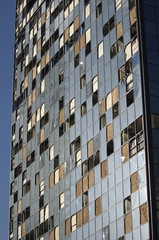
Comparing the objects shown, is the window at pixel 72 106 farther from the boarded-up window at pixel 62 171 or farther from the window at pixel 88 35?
the window at pixel 88 35

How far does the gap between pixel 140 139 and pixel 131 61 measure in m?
7.40

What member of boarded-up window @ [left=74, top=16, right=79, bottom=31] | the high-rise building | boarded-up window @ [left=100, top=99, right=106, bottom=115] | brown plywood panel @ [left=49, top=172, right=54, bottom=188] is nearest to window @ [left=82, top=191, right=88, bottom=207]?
the high-rise building

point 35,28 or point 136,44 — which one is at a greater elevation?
point 35,28

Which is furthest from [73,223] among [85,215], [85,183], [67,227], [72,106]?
[72,106]

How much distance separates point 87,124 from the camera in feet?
201

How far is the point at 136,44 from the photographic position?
54.8 meters

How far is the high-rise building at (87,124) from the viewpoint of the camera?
51500 mm

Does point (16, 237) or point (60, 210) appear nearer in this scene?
point (60, 210)

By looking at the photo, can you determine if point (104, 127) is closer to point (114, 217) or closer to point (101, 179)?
point (101, 179)

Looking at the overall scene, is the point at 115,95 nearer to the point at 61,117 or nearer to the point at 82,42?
the point at 82,42

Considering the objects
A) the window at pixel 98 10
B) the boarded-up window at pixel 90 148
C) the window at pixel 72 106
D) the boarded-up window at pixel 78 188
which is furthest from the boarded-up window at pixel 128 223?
the window at pixel 98 10

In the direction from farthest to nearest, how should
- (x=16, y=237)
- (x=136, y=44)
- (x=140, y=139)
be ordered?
(x=16, y=237)
(x=136, y=44)
(x=140, y=139)

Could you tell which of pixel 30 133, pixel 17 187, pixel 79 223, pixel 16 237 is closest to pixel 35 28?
pixel 30 133

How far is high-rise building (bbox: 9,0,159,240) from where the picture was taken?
169ft
